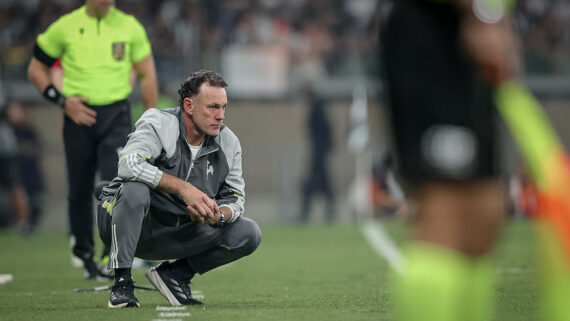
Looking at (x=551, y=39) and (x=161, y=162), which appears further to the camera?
(x=551, y=39)

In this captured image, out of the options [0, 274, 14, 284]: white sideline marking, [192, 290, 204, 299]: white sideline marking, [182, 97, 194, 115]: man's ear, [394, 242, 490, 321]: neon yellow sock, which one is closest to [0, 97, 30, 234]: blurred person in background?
[0, 274, 14, 284]: white sideline marking

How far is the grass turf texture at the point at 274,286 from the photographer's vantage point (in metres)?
6.20

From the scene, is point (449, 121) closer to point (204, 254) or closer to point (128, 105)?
point (204, 254)

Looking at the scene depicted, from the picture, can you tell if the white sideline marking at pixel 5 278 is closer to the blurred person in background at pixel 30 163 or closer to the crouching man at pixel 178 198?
the crouching man at pixel 178 198

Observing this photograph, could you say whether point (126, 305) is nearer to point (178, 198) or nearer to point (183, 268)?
point (183, 268)

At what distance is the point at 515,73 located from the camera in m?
3.16

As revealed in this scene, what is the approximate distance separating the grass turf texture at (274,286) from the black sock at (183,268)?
230 mm

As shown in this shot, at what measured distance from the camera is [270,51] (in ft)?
70.2

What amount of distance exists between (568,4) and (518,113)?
2102 cm

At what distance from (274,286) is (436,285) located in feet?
17.3

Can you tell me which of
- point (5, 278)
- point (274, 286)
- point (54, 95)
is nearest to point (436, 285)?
point (274, 286)

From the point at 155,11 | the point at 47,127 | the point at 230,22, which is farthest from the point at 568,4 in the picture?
the point at 47,127

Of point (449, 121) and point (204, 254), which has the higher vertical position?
point (449, 121)

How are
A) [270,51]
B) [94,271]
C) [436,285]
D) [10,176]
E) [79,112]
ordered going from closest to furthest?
[436,285], [79,112], [94,271], [10,176], [270,51]
